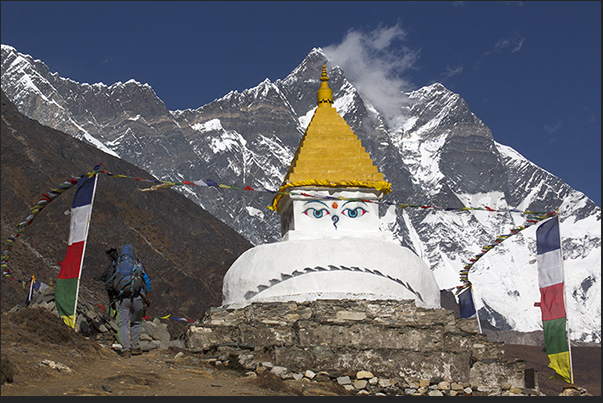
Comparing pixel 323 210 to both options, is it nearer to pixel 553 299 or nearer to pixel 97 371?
pixel 553 299

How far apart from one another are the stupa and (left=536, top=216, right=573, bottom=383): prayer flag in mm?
2239

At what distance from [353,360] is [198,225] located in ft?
160

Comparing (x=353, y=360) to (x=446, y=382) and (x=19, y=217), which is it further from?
(x=19, y=217)

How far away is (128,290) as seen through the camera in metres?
10.8

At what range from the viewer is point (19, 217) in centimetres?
4425

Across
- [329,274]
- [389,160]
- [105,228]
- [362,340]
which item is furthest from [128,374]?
[389,160]

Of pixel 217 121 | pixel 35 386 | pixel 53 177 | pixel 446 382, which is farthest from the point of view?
pixel 217 121

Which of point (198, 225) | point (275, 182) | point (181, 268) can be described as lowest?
point (181, 268)

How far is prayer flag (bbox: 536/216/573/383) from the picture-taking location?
13.1 meters

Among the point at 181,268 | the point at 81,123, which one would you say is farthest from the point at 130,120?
the point at 181,268

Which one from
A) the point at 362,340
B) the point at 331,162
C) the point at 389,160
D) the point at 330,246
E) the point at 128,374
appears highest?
the point at 389,160

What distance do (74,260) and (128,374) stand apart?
2605mm

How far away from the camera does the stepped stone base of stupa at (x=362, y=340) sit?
12.0 metres

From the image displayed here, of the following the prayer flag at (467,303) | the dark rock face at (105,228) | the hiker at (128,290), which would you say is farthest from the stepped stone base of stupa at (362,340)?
the dark rock face at (105,228)
